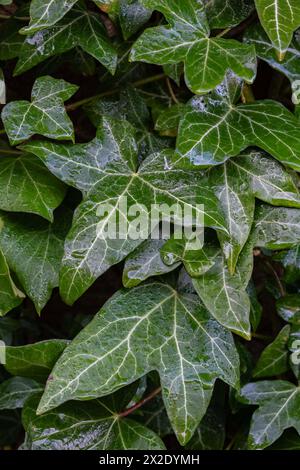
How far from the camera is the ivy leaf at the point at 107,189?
895mm

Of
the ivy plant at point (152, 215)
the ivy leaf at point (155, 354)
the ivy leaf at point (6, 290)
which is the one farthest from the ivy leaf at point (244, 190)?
the ivy leaf at point (6, 290)

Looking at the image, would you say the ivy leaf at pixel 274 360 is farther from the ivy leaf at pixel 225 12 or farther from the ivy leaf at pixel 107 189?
the ivy leaf at pixel 225 12

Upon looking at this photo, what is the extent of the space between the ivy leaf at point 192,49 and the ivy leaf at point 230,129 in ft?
0.25

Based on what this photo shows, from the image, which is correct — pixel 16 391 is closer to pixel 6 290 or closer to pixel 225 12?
pixel 6 290

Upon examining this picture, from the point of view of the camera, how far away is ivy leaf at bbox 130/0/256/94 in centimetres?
87

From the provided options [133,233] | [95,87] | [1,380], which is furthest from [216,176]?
[1,380]

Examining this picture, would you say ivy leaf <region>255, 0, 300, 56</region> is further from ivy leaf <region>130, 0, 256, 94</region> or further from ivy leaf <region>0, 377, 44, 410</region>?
ivy leaf <region>0, 377, 44, 410</region>

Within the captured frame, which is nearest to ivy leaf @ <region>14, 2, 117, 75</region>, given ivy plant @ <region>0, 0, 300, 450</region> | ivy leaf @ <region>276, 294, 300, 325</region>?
ivy plant @ <region>0, 0, 300, 450</region>

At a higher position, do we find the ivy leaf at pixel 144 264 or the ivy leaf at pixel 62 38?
the ivy leaf at pixel 62 38

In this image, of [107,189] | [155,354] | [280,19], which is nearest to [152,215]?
[107,189]

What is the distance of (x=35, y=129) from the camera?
0.95 m

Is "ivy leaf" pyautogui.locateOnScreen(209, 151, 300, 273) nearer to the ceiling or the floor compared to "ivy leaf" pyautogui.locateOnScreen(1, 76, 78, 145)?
nearer to the floor

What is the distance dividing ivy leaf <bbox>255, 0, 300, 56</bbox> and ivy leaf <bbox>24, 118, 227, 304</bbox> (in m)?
0.21

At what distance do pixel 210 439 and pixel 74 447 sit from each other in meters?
0.27
